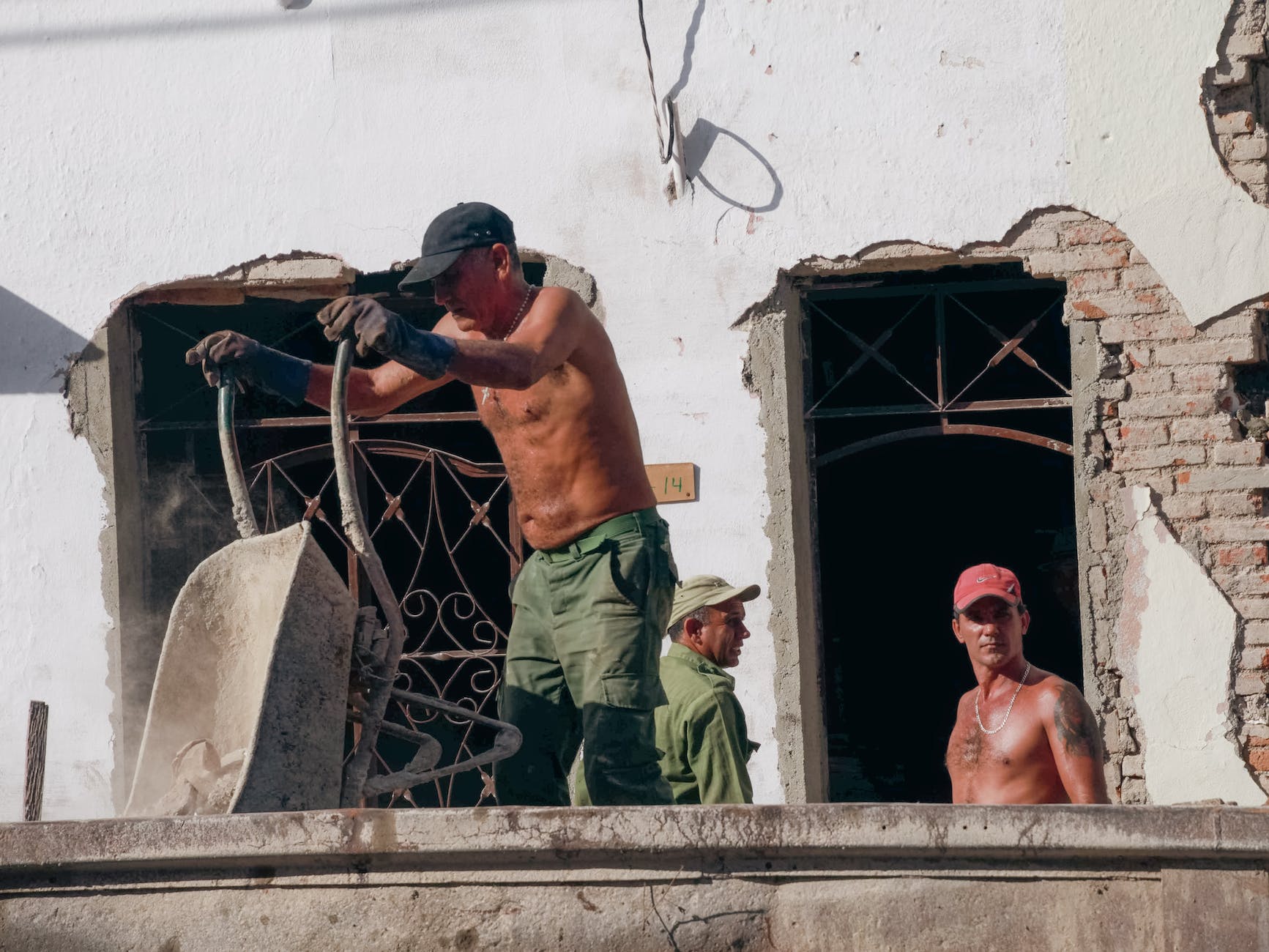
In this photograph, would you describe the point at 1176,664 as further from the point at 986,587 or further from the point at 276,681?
the point at 276,681

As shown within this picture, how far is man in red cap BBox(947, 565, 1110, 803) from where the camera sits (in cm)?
438

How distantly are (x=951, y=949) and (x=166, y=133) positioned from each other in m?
4.72

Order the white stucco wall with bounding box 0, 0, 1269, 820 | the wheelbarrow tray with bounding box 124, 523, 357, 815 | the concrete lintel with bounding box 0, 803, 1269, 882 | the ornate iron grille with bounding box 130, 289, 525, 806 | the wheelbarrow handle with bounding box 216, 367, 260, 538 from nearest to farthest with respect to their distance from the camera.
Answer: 1. the concrete lintel with bounding box 0, 803, 1269, 882
2. the wheelbarrow tray with bounding box 124, 523, 357, 815
3. the wheelbarrow handle with bounding box 216, 367, 260, 538
4. the white stucco wall with bounding box 0, 0, 1269, 820
5. the ornate iron grille with bounding box 130, 289, 525, 806

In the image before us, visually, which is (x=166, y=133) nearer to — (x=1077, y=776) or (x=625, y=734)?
(x=625, y=734)

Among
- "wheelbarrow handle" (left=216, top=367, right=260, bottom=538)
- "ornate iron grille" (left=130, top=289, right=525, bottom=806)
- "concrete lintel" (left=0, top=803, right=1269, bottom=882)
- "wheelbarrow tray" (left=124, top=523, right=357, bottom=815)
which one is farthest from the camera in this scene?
"ornate iron grille" (left=130, top=289, right=525, bottom=806)

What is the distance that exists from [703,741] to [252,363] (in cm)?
156

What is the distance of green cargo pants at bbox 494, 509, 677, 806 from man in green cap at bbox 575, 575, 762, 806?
0.72 ft

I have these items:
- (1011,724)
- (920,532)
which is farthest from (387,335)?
(920,532)

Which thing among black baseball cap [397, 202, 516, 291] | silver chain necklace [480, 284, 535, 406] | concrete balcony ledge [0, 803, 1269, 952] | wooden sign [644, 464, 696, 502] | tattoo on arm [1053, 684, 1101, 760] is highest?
black baseball cap [397, 202, 516, 291]

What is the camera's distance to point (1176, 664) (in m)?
5.91

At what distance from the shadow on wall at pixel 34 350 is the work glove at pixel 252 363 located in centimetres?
259

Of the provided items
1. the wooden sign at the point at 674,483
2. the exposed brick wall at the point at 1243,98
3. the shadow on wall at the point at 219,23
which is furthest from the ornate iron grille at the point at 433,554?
the exposed brick wall at the point at 1243,98

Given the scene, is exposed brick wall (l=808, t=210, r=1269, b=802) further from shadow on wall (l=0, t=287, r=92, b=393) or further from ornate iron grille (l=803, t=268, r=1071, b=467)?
shadow on wall (l=0, t=287, r=92, b=393)

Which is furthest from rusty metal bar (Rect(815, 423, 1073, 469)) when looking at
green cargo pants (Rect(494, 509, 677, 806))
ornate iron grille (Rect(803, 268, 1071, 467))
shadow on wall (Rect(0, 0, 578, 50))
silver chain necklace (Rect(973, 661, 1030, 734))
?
green cargo pants (Rect(494, 509, 677, 806))
